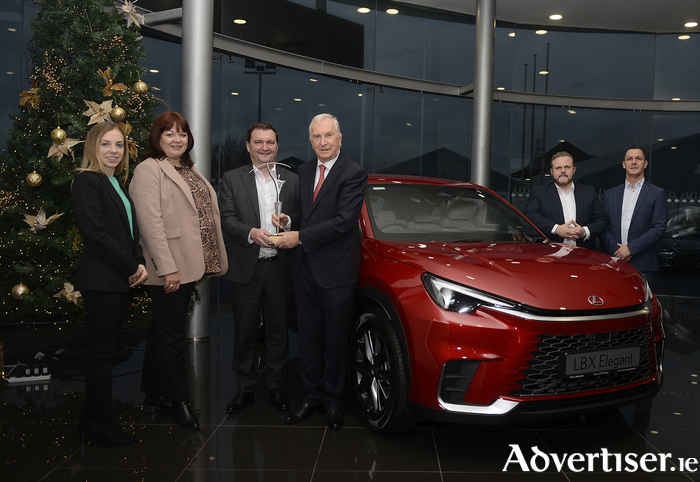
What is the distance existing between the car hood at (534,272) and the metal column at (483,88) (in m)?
4.59

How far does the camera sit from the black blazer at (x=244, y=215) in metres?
3.40

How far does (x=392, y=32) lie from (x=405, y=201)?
A: 22.8 ft

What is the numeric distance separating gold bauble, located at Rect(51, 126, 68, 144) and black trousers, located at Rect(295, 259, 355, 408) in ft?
7.43

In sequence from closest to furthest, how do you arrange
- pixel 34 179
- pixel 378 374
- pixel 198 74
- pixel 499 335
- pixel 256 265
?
pixel 499 335
pixel 378 374
pixel 256 265
pixel 34 179
pixel 198 74

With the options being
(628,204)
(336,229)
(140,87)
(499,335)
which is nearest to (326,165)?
(336,229)

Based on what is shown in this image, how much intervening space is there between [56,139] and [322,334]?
2.58 metres

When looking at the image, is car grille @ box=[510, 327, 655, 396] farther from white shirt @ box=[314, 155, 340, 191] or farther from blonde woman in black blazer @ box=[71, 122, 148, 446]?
blonde woman in black blazer @ box=[71, 122, 148, 446]

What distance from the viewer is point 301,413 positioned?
10.8ft

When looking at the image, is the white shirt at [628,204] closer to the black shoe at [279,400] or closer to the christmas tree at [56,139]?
the black shoe at [279,400]

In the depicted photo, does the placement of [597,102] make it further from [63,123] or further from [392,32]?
[63,123]

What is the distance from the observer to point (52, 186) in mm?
4211

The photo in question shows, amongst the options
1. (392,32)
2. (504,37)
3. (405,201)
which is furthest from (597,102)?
(405,201)

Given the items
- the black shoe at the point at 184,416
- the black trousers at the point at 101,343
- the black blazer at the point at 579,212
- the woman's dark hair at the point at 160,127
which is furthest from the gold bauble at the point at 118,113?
the black blazer at the point at 579,212

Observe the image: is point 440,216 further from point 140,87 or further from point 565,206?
point 140,87
